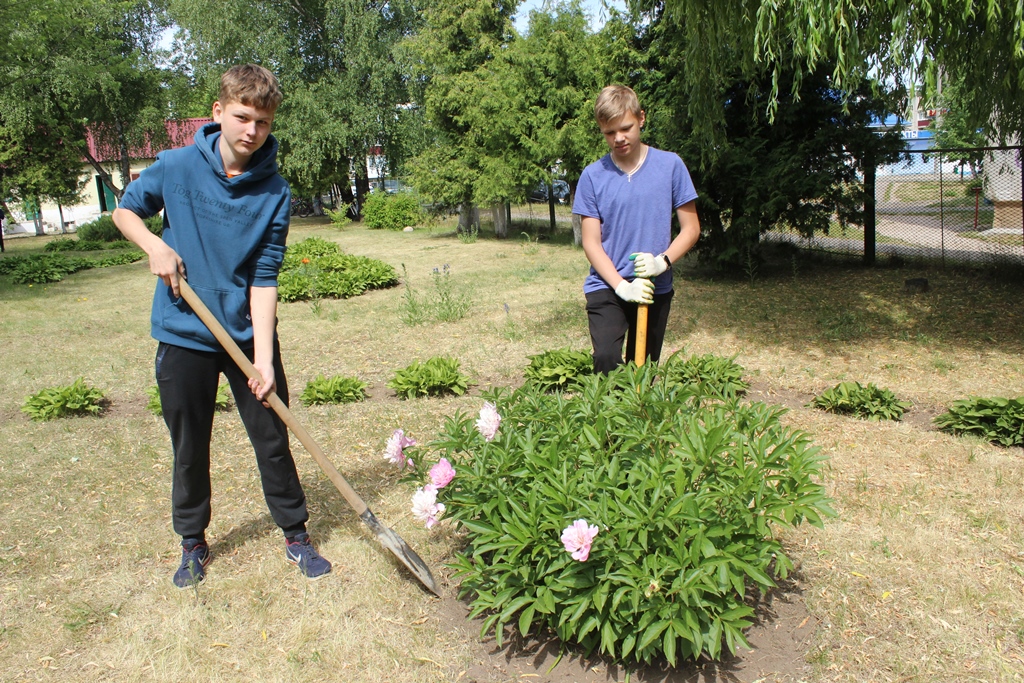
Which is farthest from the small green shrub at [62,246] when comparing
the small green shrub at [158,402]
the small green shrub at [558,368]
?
the small green shrub at [558,368]

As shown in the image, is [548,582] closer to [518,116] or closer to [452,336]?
[452,336]

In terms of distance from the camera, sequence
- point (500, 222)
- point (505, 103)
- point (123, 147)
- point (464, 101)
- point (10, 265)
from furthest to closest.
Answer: point (123, 147)
point (500, 222)
point (464, 101)
point (505, 103)
point (10, 265)

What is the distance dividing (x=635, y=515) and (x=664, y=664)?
25.3 inches

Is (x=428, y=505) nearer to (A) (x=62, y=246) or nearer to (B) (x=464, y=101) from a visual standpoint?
(B) (x=464, y=101)

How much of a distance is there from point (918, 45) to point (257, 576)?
5775 mm

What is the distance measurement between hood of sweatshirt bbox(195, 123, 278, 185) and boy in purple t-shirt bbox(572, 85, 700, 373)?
1357 mm

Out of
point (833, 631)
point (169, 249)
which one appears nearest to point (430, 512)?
point (169, 249)

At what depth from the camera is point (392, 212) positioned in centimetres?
2525

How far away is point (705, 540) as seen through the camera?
2275mm

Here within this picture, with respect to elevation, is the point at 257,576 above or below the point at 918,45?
below

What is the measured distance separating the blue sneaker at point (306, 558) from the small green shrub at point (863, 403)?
331 cm

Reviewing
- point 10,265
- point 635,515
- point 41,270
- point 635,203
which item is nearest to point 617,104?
point 635,203

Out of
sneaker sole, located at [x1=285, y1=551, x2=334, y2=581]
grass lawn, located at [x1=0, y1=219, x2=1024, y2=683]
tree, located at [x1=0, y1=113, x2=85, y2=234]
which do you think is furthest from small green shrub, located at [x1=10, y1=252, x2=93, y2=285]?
tree, located at [x1=0, y1=113, x2=85, y2=234]

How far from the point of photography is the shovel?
2.73m
